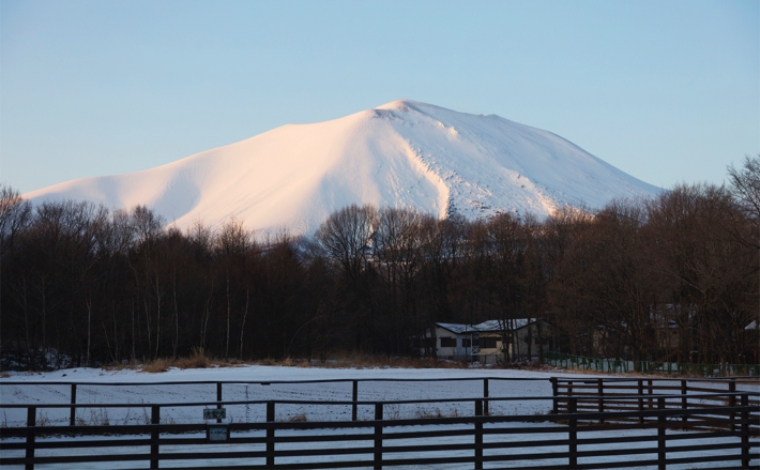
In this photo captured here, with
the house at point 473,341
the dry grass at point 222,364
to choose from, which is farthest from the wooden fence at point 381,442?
the house at point 473,341

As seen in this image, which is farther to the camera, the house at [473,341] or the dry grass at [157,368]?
the house at [473,341]

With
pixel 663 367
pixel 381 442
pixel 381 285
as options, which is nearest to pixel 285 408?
pixel 381 442

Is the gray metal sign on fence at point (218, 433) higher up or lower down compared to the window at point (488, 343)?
higher up

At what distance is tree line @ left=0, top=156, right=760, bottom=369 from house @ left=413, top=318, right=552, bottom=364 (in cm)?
166

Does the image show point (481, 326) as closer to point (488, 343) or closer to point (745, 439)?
point (488, 343)

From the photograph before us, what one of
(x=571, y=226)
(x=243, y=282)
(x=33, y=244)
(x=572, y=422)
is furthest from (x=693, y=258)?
(x=33, y=244)

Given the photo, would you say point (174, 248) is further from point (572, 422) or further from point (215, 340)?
point (572, 422)

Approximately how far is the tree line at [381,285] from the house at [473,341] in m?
1.66

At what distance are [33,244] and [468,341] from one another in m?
41.7

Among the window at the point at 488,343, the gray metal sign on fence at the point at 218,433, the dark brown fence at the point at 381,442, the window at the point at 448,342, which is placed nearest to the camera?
the gray metal sign on fence at the point at 218,433

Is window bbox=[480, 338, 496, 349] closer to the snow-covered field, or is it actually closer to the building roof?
the building roof

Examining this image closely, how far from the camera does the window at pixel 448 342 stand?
7812cm

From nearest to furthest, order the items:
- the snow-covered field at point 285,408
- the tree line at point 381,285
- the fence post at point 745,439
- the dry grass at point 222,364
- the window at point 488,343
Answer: the fence post at point 745,439, the snow-covered field at point 285,408, the dry grass at point 222,364, the tree line at point 381,285, the window at point 488,343

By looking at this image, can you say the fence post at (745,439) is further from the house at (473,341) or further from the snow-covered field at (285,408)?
the house at (473,341)
